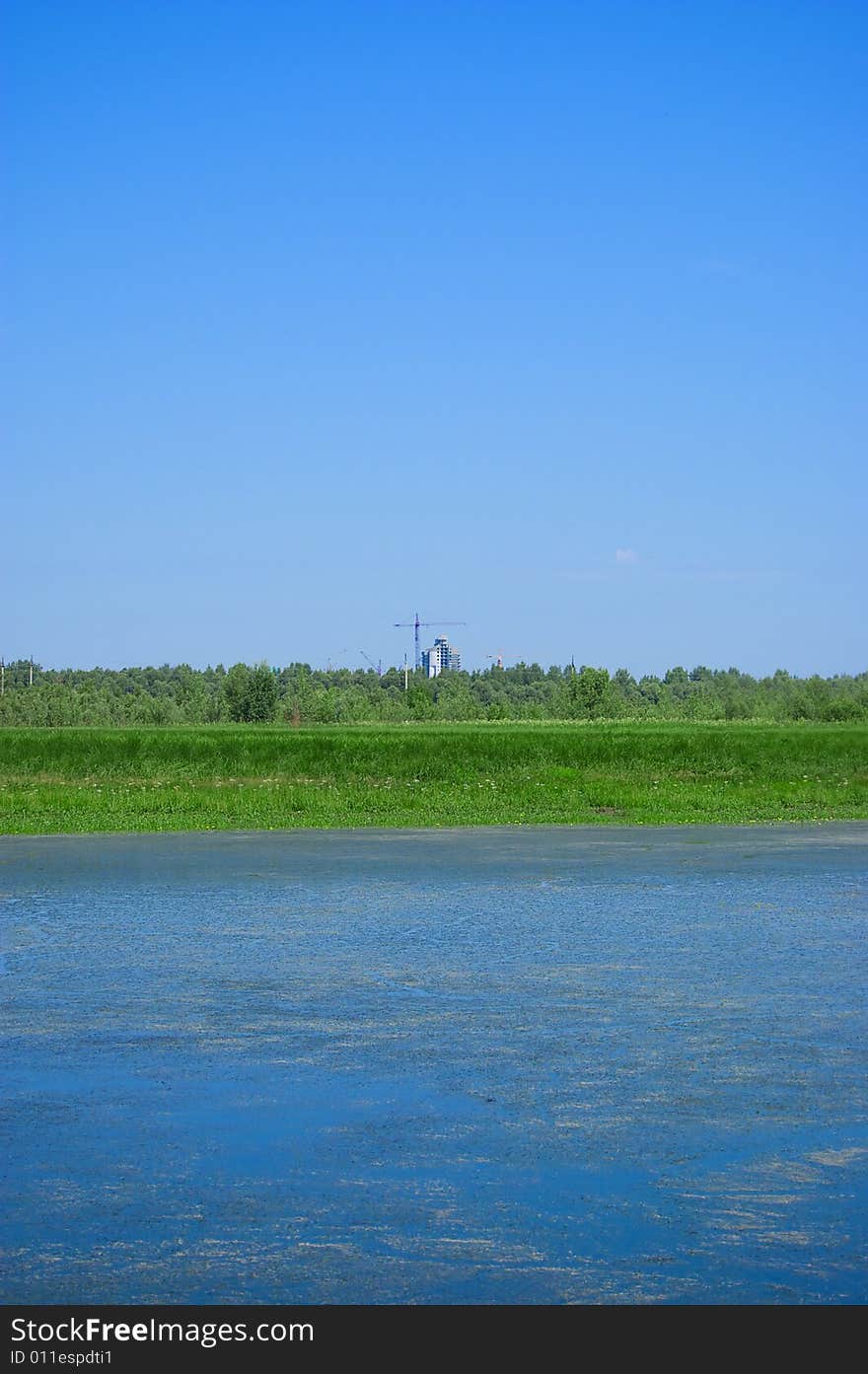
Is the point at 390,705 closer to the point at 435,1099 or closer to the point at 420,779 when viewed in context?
the point at 420,779

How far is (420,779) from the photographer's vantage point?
37781mm

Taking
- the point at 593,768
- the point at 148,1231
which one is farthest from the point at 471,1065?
the point at 593,768

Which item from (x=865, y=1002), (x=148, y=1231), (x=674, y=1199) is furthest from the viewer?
(x=865, y=1002)

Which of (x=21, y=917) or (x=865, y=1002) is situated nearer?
(x=865, y=1002)

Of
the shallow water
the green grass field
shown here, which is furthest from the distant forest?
the shallow water

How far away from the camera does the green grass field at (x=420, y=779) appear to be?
2622 centimetres

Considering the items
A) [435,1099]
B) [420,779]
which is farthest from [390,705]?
[435,1099]

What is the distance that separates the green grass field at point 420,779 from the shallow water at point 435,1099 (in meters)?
10.9

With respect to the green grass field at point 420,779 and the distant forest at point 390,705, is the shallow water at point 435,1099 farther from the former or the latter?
the distant forest at point 390,705

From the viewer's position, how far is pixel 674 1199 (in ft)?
19.8

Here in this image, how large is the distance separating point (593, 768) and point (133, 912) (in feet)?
83.8

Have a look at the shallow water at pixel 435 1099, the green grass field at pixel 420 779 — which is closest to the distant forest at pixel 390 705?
the green grass field at pixel 420 779
